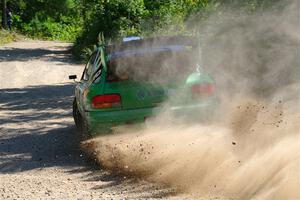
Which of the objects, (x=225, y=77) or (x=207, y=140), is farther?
(x=225, y=77)

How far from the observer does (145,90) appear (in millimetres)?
7266

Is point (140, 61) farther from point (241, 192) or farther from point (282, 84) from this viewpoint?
point (282, 84)

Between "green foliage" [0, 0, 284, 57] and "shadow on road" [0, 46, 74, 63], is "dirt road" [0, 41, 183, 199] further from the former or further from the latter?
"shadow on road" [0, 46, 74, 63]

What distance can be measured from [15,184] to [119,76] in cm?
220

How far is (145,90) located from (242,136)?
146 centimetres

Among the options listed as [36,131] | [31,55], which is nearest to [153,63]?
[36,131]

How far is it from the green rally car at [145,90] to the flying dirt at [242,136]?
0.19m

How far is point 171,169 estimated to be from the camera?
618 cm

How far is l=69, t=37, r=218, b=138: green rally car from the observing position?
7230mm

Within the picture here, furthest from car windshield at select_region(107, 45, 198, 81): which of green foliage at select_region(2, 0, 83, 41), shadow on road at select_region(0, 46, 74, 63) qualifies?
green foliage at select_region(2, 0, 83, 41)

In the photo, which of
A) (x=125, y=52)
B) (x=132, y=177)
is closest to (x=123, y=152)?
(x=132, y=177)

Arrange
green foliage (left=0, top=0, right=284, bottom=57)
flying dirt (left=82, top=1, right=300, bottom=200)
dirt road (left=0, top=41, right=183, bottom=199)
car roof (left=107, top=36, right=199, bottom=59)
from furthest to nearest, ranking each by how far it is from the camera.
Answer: green foliage (left=0, top=0, right=284, bottom=57) < car roof (left=107, top=36, right=199, bottom=59) < dirt road (left=0, top=41, right=183, bottom=199) < flying dirt (left=82, top=1, right=300, bottom=200)

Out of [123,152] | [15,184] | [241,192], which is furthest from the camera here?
[123,152]

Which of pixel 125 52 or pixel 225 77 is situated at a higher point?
pixel 125 52
